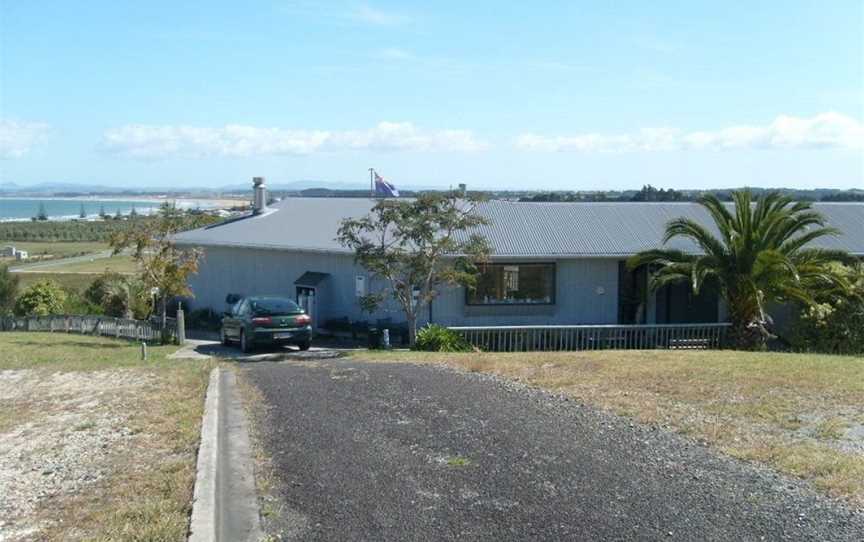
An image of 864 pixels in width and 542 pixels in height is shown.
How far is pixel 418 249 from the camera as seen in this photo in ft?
73.0

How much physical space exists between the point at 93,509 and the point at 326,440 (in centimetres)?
261

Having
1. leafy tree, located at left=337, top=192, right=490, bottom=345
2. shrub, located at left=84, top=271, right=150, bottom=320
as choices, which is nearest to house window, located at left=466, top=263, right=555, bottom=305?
leafy tree, located at left=337, top=192, right=490, bottom=345

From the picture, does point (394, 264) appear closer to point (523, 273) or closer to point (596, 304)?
point (523, 273)

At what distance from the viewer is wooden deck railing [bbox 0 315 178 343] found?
2670 cm

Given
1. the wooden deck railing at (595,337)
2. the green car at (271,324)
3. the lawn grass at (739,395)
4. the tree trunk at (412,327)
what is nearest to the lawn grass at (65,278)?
the green car at (271,324)

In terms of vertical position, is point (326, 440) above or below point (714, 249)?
below

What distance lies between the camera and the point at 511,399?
11398mm

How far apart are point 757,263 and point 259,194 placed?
20487 millimetres

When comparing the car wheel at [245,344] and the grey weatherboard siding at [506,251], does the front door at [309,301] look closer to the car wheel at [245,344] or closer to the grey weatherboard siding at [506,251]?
the grey weatherboard siding at [506,251]

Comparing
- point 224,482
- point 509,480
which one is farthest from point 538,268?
point 224,482

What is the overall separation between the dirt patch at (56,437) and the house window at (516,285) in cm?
1181

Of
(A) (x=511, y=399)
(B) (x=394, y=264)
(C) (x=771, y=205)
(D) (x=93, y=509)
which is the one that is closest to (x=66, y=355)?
(B) (x=394, y=264)

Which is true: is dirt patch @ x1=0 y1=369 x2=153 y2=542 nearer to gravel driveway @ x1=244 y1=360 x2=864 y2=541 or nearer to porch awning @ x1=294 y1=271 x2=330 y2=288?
gravel driveway @ x1=244 y1=360 x2=864 y2=541

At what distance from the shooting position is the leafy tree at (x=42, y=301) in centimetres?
3516
